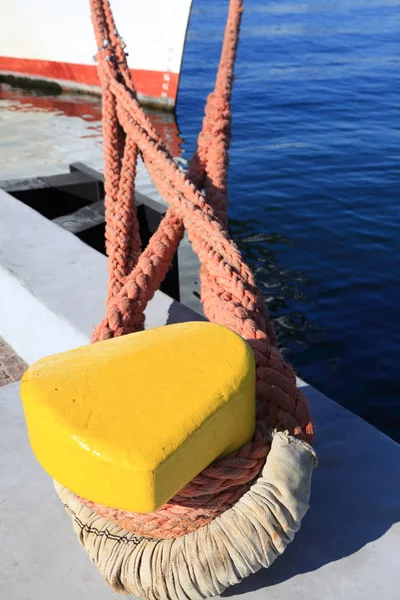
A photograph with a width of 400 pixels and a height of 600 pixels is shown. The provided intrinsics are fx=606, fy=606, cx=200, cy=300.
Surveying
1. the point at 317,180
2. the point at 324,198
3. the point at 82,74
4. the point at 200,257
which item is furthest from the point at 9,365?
the point at 82,74

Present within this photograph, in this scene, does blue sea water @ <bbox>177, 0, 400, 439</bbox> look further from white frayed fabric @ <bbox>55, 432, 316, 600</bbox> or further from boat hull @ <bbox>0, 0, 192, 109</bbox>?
white frayed fabric @ <bbox>55, 432, 316, 600</bbox>

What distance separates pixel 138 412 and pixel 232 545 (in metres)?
0.36

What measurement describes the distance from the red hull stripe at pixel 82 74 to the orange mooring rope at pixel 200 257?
26.5 ft

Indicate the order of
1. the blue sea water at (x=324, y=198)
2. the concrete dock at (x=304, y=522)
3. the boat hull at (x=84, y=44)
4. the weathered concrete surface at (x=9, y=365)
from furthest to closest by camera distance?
the boat hull at (x=84, y=44)
the blue sea water at (x=324, y=198)
the weathered concrete surface at (x=9, y=365)
the concrete dock at (x=304, y=522)

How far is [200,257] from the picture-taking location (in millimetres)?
1637

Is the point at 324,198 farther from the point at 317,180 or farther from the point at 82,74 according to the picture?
the point at 82,74

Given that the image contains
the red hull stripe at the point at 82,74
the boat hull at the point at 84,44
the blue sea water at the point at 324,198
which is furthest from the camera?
the red hull stripe at the point at 82,74

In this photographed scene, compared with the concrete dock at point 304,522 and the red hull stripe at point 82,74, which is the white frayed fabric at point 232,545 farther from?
A: the red hull stripe at point 82,74

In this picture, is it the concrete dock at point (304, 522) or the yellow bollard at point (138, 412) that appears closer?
the yellow bollard at point (138, 412)

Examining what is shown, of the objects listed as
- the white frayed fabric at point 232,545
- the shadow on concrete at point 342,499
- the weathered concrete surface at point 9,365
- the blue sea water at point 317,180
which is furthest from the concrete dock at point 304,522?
the blue sea water at point 317,180

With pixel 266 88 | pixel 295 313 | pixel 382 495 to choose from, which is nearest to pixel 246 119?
pixel 266 88

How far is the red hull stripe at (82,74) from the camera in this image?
1029 cm

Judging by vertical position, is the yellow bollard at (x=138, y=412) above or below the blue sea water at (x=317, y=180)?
above

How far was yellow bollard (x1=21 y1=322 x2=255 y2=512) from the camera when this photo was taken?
0.89 metres
